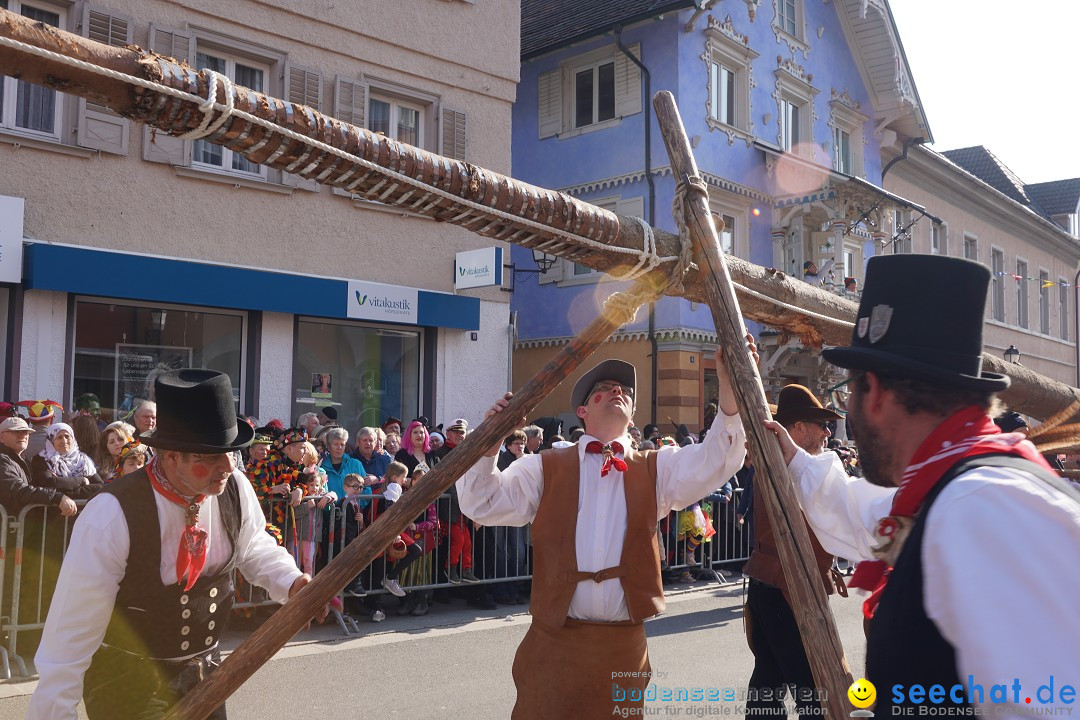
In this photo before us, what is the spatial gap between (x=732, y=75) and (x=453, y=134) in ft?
28.0

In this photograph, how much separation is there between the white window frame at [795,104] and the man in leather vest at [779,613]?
16.2 metres

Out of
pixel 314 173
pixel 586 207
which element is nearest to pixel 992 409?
pixel 586 207

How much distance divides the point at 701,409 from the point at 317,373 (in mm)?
8068

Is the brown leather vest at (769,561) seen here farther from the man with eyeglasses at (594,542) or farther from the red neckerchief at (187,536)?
the red neckerchief at (187,536)

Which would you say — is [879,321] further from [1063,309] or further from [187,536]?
[1063,309]

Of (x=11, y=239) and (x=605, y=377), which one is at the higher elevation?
(x=11, y=239)

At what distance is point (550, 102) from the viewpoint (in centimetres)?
1941

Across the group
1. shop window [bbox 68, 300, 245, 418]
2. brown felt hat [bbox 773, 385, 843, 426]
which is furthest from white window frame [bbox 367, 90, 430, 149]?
brown felt hat [bbox 773, 385, 843, 426]

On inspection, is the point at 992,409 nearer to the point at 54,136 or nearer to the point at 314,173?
the point at 314,173

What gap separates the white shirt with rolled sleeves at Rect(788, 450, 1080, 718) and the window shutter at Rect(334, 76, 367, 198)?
11.3 meters

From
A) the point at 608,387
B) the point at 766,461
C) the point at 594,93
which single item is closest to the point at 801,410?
the point at 608,387

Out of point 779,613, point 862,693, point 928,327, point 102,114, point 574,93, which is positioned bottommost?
point 779,613

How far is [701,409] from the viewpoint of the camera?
57.2 ft

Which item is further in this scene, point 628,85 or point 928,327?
point 628,85
